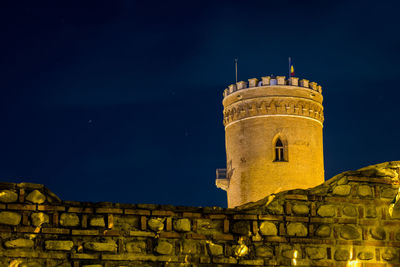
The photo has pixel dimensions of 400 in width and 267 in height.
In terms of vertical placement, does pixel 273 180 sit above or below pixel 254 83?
below

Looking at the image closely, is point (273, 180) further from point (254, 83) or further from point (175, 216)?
point (175, 216)

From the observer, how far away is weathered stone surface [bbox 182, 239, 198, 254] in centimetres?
787

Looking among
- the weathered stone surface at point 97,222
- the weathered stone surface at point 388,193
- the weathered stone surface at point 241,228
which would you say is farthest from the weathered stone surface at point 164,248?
the weathered stone surface at point 388,193

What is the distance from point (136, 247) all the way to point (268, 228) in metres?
1.54

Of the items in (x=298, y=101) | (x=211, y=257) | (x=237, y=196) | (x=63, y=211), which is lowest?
(x=211, y=257)

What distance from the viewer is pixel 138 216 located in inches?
306

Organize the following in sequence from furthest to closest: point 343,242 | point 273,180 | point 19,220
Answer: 1. point 273,180
2. point 343,242
3. point 19,220

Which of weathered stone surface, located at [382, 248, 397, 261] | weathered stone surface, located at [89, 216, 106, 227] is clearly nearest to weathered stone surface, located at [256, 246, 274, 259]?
weathered stone surface, located at [382, 248, 397, 261]

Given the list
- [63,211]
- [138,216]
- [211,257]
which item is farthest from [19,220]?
[211,257]

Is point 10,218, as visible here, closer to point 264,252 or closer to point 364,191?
point 264,252

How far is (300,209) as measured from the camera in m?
8.35

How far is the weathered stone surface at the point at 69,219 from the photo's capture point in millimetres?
7531

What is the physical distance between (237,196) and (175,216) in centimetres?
3072

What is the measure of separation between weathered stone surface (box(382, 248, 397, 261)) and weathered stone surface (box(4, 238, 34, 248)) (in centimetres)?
409
